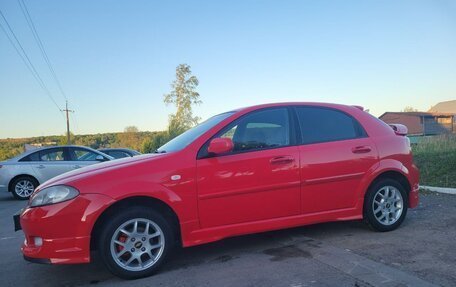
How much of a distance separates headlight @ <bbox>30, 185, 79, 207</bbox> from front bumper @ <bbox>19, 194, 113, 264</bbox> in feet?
0.16

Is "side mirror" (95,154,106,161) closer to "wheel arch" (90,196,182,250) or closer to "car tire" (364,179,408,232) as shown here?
"wheel arch" (90,196,182,250)

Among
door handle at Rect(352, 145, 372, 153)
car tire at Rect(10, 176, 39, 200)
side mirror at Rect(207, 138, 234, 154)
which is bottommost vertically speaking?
car tire at Rect(10, 176, 39, 200)

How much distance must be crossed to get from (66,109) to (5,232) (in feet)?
162

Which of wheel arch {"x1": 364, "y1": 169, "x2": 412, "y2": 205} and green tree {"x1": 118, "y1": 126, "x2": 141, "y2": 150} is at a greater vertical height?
green tree {"x1": 118, "y1": 126, "x2": 141, "y2": 150}

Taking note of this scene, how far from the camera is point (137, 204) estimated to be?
4070 mm

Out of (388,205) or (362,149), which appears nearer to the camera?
(362,149)

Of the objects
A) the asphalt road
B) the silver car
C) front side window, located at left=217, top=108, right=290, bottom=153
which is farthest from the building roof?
front side window, located at left=217, top=108, right=290, bottom=153

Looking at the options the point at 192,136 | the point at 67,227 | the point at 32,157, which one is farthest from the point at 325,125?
the point at 32,157

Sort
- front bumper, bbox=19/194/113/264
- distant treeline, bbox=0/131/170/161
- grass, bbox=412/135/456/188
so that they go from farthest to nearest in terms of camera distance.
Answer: distant treeline, bbox=0/131/170/161 → grass, bbox=412/135/456/188 → front bumper, bbox=19/194/113/264

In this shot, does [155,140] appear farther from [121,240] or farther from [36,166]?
[121,240]

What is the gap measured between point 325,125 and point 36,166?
31.2ft

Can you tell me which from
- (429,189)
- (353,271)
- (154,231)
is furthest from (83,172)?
(429,189)

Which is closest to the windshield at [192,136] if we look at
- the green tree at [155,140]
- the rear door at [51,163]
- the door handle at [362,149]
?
the door handle at [362,149]

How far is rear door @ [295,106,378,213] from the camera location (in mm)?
4699
